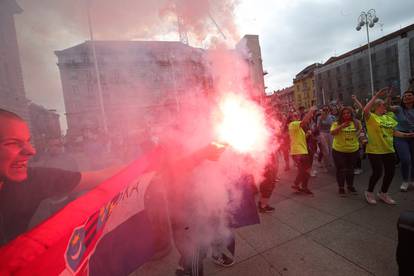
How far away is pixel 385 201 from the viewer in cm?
387

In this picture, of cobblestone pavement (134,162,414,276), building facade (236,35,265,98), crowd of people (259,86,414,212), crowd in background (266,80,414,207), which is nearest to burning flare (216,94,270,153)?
building facade (236,35,265,98)

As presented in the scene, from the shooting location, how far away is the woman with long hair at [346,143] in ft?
13.9

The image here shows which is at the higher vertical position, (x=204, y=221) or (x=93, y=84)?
(x=93, y=84)

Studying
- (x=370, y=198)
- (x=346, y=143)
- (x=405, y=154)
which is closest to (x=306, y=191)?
(x=370, y=198)

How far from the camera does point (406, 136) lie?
4223 millimetres

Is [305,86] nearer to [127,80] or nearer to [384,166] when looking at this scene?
[384,166]

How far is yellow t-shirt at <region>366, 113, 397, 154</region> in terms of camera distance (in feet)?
12.4

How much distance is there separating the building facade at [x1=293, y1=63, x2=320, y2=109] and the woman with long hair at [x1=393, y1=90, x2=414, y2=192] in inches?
2145

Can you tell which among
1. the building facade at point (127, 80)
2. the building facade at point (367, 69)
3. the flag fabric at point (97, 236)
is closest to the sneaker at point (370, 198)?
the building facade at point (127, 80)

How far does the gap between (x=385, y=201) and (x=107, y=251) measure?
4.59 meters

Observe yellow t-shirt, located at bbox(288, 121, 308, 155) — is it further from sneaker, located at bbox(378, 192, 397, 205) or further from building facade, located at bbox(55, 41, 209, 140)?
building facade, located at bbox(55, 41, 209, 140)

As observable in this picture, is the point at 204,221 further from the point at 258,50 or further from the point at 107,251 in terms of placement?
the point at 258,50

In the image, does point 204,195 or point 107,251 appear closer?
point 107,251

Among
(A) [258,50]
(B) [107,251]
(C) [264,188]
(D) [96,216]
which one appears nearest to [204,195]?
(B) [107,251]
